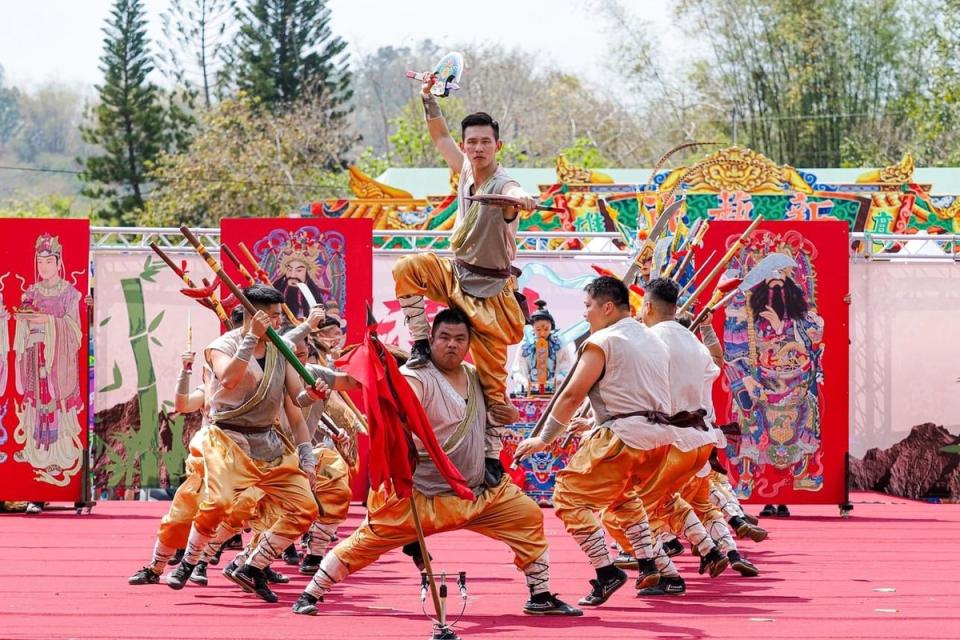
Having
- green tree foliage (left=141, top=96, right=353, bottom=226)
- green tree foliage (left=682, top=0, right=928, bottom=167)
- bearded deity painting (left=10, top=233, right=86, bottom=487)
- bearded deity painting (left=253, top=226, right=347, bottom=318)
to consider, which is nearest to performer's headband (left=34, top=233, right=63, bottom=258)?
bearded deity painting (left=10, top=233, right=86, bottom=487)

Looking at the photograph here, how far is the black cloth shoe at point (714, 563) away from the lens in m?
7.54

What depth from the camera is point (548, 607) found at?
20.8ft

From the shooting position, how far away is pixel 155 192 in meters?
39.2

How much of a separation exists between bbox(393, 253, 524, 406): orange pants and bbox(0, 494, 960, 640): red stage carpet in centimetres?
98

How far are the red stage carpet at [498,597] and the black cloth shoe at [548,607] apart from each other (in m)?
0.07

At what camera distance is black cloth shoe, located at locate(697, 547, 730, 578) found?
7539 millimetres

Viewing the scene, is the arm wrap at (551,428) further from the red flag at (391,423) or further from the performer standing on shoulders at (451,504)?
the red flag at (391,423)

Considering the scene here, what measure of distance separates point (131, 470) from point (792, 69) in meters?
29.4

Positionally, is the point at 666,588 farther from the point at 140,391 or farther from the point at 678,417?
the point at 140,391

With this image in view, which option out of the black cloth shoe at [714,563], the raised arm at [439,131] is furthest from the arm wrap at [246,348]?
the black cloth shoe at [714,563]

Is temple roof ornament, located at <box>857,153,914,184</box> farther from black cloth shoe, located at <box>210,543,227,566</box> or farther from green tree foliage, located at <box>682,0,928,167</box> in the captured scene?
green tree foliage, located at <box>682,0,928,167</box>

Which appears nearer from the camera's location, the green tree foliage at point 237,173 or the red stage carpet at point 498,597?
the red stage carpet at point 498,597

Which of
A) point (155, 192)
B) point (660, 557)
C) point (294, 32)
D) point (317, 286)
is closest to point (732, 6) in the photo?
point (294, 32)

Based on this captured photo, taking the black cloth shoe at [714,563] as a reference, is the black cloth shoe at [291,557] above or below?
below
